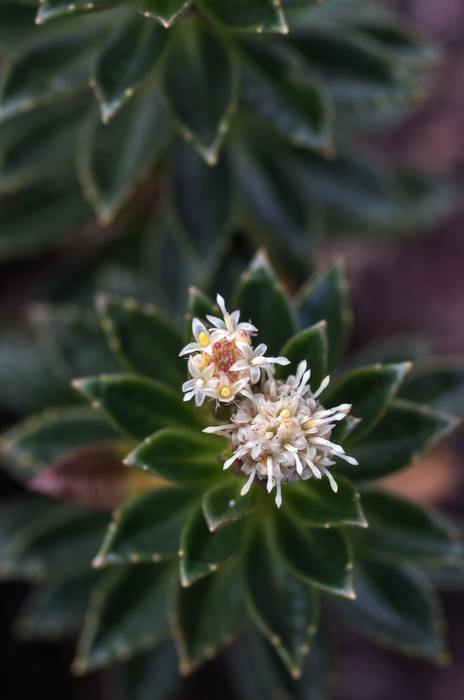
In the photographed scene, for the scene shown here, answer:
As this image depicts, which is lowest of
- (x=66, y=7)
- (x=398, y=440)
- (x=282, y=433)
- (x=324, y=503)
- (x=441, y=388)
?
(x=441, y=388)

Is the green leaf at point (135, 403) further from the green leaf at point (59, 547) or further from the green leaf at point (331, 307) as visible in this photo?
the green leaf at point (59, 547)

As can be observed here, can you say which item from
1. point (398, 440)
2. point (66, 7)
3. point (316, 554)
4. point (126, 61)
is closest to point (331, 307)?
point (398, 440)

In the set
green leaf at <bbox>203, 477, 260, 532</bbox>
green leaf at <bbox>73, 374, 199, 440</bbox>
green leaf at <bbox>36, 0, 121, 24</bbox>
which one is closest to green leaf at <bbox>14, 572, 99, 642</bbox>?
green leaf at <bbox>73, 374, 199, 440</bbox>

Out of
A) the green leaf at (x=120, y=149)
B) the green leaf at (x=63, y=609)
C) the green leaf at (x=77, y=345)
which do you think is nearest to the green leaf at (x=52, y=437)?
the green leaf at (x=77, y=345)

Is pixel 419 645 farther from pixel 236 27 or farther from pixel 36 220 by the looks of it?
pixel 36 220

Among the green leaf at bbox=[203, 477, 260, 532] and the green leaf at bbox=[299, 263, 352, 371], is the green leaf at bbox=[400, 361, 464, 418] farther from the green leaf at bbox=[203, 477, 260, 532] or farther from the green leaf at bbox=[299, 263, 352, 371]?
the green leaf at bbox=[203, 477, 260, 532]

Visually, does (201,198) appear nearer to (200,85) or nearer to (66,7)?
(200,85)

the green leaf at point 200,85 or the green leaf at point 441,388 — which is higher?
the green leaf at point 200,85
